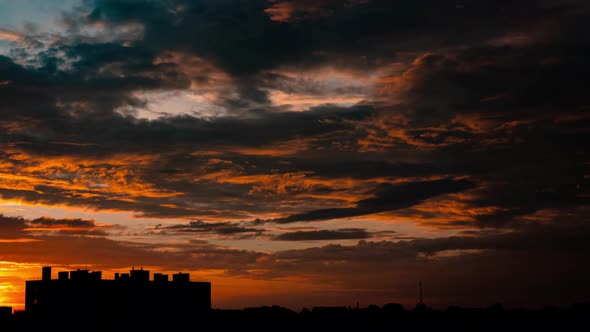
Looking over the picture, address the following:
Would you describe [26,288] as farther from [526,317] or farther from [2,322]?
[526,317]

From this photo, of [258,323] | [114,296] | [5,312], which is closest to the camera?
[5,312]

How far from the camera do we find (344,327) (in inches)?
7584

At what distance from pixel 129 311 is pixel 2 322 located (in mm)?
25042

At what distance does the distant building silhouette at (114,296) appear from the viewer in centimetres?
14562

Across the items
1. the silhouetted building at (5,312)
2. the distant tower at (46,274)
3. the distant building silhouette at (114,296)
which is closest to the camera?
the silhouetted building at (5,312)

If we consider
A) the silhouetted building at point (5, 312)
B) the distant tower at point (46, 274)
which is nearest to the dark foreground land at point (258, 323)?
the silhouetted building at point (5, 312)

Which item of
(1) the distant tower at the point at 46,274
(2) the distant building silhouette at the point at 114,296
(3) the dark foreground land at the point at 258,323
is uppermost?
(1) the distant tower at the point at 46,274

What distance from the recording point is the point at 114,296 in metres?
150

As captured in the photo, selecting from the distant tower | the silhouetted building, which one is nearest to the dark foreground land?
the silhouetted building

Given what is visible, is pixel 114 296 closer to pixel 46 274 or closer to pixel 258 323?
pixel 46 274

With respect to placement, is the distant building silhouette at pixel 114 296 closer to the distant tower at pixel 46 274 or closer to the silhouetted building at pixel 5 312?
the distant tower at pixel 46 274

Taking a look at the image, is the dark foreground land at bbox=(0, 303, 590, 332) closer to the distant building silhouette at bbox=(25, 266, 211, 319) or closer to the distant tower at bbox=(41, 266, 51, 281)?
the distant building silhouette at bbox=(25, 266, 211, 319)

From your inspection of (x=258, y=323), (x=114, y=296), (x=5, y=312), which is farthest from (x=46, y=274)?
(x=258, y=323)

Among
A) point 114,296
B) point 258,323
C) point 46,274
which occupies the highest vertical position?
point 46,274
